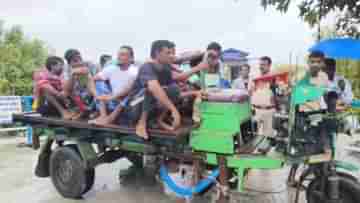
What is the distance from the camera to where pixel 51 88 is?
4312mm

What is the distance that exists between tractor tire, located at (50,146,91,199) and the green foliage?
8.78 meters

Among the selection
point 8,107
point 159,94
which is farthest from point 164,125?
point 8,107

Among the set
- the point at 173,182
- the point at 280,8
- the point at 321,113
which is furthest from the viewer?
the point at 280,8

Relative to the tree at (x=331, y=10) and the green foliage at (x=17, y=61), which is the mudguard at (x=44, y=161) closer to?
the tree at (x=331, y=10)

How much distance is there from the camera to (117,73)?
4.54 meters

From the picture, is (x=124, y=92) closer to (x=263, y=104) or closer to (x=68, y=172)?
(x=68, y=172)

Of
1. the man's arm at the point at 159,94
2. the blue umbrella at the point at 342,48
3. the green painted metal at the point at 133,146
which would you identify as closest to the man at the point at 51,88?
the green painted metal at the point at 133,146

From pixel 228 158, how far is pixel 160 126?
0.82 m

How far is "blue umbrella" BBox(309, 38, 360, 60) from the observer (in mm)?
4301

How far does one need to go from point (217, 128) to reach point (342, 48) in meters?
2.42

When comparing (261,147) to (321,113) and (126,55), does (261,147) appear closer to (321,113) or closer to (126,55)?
(321,113)

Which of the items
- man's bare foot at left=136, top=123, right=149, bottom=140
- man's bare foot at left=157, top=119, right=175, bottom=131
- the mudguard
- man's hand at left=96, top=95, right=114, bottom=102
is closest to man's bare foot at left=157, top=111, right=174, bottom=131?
man's bare foot at left=157, top=119, right=175, bottom=131

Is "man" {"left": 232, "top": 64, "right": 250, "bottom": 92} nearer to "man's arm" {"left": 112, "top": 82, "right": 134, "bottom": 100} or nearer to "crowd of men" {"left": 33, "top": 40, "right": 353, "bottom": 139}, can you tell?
"crowd of men" {"left": 33, "top": 40, "right": 353, "bottom": 139}

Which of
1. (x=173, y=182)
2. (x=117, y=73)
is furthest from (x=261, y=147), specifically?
(x=117, y=73)
